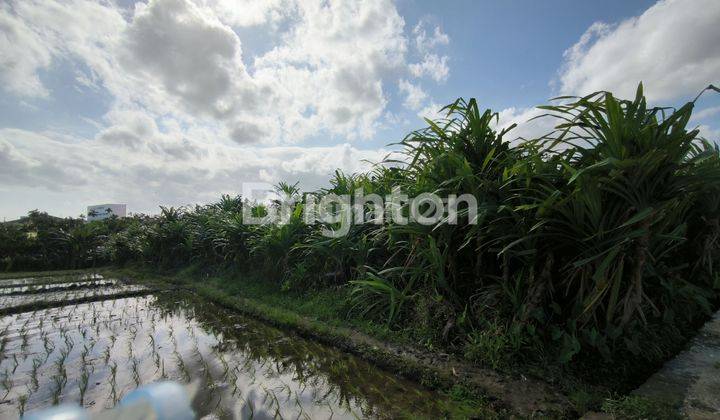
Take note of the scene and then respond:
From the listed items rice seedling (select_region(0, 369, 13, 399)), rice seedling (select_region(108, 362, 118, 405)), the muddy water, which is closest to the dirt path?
the muddy water

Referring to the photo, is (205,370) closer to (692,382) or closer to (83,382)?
(83,382)

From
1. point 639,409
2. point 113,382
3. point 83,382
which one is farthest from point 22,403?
point 639,409

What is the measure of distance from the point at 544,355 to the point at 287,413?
1.70 metres

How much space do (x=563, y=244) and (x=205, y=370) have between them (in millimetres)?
2815

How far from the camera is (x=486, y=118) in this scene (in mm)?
2779

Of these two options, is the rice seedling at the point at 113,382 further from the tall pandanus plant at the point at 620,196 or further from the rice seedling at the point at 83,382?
the tall pandanus plant at the point at 620,196

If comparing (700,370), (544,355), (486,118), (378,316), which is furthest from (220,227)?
(700,370)

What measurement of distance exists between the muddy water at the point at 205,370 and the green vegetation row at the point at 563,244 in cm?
68

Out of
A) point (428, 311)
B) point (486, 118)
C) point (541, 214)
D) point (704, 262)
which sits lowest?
point (428, 311)

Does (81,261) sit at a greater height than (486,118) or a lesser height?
lesser

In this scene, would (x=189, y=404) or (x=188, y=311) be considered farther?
(x=188, y=311)

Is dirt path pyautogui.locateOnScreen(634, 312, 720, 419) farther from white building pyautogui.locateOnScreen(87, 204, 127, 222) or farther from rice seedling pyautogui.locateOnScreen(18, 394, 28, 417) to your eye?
white building pyautogui.locateOnScreen(87, 204, 127, 222)

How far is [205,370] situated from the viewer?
2641 mm

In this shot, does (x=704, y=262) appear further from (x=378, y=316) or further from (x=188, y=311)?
(x=188, y=311)
